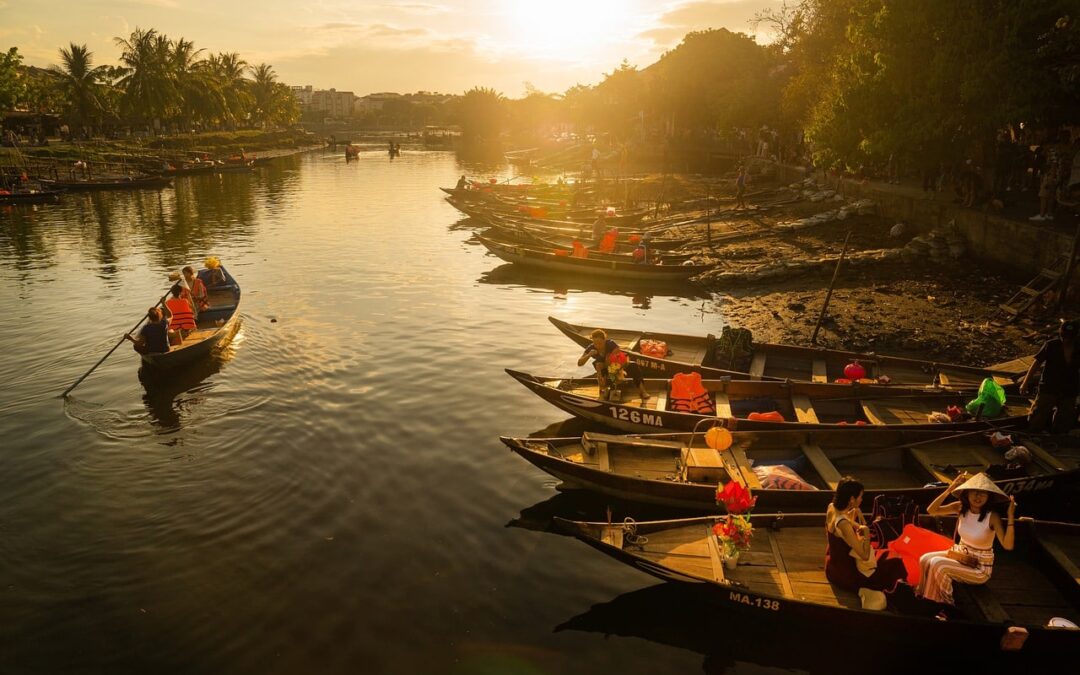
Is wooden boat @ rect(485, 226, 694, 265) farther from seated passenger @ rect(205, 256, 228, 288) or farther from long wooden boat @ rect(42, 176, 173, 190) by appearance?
long wooden boat @ rect(42, 176, 173, 190)

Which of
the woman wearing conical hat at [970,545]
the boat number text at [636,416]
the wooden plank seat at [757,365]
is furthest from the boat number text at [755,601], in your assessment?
the wooden plank seat at [757,365]

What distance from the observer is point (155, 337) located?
695 inches

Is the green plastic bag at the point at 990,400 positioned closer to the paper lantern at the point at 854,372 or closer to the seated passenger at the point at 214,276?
the paper lantern at the point at 854,372

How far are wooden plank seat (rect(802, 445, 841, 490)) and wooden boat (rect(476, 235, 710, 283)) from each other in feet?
58.9

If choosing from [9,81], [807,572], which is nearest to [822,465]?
[807,572]

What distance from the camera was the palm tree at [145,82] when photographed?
7962 centimetres

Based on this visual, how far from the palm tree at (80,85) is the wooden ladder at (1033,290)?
302ft

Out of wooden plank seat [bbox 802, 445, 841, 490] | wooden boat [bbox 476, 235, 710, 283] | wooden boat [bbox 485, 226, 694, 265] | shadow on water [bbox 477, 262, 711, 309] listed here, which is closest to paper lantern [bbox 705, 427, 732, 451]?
wooden plank seat [bbox 802, 445, 841, 490]

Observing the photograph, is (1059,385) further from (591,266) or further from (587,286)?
(587,286)

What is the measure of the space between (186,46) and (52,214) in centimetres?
5721

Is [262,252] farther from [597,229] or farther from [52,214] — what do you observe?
[52,214]

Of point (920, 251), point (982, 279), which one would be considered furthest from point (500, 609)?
A: point (920, 251)

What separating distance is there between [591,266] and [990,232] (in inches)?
634

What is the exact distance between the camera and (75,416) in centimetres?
1653
